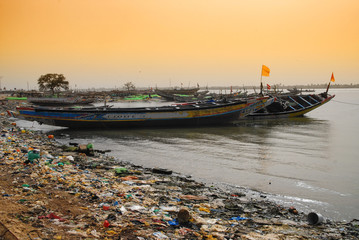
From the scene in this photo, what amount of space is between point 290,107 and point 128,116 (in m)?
16.4

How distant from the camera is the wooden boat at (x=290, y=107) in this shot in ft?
79.0

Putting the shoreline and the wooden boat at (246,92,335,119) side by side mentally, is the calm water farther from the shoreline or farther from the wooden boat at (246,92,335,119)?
the wooden boat at (246,92,335,119)

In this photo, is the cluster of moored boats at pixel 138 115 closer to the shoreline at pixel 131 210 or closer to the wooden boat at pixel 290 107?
the wooden boat at pixel 290 107

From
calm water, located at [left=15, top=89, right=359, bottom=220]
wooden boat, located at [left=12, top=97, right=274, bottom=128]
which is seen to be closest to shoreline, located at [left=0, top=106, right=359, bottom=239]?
calm water, located at [left=15, top=89, right=359, bottom=220]

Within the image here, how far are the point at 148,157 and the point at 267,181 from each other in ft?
16.4

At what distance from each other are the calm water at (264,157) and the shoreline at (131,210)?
1319 mm

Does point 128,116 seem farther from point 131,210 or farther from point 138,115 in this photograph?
point 131,210

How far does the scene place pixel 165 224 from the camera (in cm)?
433

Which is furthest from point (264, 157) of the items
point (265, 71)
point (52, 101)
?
point (52, 101)

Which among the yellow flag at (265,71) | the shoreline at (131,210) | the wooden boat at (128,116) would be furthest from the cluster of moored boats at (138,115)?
the shoreline at (131,210)

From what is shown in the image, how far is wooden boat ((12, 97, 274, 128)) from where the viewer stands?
17453 mm

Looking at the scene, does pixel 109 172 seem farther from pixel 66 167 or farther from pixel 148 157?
pixel 148 157

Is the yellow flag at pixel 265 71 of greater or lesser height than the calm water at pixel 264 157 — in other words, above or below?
above

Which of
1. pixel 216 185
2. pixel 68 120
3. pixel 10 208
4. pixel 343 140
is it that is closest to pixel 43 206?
pixel 10 208
